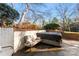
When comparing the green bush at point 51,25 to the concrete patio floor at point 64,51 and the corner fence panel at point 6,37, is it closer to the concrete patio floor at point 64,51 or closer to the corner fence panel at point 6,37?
the concrete patio floor at point 64,51

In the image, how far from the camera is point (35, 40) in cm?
151

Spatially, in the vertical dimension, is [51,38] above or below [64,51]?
above

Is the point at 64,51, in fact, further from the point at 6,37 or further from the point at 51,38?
the point at 6,37

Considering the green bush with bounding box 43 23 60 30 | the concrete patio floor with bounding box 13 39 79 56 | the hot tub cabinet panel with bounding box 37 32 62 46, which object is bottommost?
the concrete patio floor with bounding box 13 39 79 56

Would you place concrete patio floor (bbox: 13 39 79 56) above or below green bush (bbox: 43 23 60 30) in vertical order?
below

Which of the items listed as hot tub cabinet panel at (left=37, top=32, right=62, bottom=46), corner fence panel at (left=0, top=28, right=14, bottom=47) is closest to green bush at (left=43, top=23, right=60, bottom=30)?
hot tub cabinet panel at (left=37, top=32, right=62, bottom=46)

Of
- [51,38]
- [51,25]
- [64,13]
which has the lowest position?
[51,38]

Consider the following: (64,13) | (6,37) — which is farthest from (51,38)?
(6,37)

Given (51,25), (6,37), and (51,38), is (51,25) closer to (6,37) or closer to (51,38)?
(51,38)


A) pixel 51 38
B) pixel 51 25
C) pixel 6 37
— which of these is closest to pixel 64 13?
pixel 51 25

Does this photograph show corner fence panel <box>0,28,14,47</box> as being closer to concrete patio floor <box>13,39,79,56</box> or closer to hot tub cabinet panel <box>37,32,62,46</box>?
concrete patio floor <box>13,39,79,56</box>

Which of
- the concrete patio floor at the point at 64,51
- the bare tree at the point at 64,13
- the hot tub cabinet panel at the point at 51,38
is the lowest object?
the concrete patio floor at the point at 64,51

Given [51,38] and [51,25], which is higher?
[51,25]

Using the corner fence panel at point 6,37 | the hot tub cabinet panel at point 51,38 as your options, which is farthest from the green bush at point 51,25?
the corner fence panel at point 6,37
